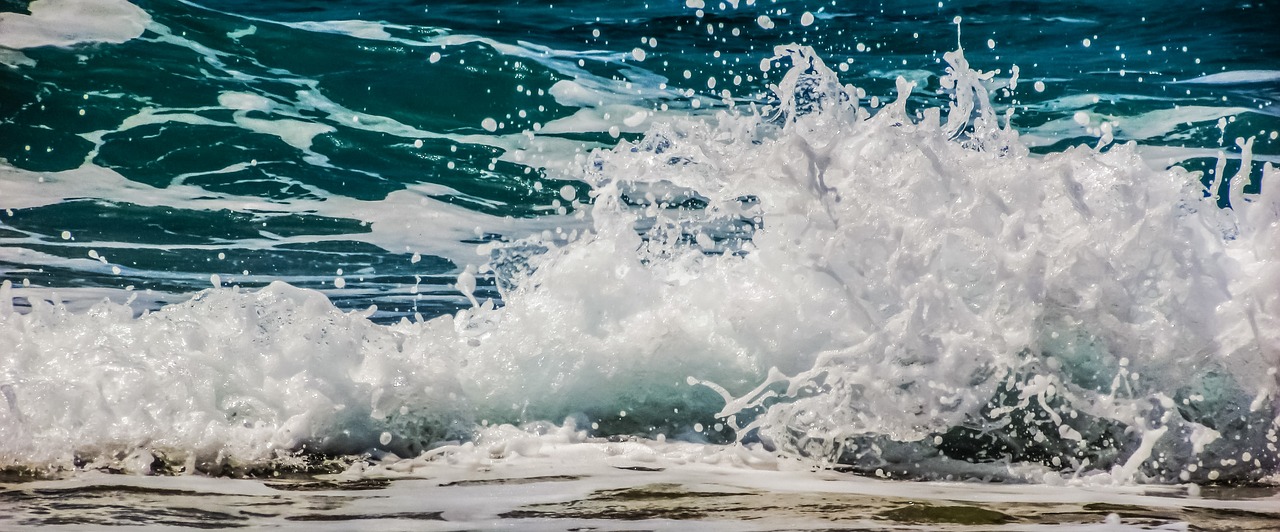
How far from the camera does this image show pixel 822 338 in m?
2.40

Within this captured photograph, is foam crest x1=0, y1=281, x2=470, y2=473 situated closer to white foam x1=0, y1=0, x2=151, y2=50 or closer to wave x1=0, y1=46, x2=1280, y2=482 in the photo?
wave x1=0, y1=46, x2=1280, y2=482

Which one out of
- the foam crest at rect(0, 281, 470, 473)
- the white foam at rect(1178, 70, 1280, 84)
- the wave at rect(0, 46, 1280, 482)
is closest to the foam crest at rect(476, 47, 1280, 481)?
the wave at rect(0, 46, 1280, 482)

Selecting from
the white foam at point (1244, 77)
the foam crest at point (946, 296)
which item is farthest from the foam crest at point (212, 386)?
the white foam at point (1244, 77)

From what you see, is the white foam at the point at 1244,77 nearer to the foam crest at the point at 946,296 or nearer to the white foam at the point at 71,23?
the foam crest at the point at 946,296

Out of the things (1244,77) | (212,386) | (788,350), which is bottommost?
(212,386)

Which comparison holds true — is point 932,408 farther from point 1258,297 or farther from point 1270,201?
point 1270,201

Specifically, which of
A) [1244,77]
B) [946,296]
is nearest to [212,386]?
[946,296]

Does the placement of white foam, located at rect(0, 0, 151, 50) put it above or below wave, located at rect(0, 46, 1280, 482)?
above

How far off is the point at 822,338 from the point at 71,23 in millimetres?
4454

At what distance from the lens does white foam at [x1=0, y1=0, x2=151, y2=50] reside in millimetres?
4922

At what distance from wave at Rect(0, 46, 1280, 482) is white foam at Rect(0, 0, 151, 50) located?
3.07 m

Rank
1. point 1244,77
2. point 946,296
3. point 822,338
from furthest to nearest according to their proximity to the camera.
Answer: point 1244,77 → point 822,338 → point 946,296

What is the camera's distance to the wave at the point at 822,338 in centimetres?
204

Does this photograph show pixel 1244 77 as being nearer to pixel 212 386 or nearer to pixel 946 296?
pixel 946 296
